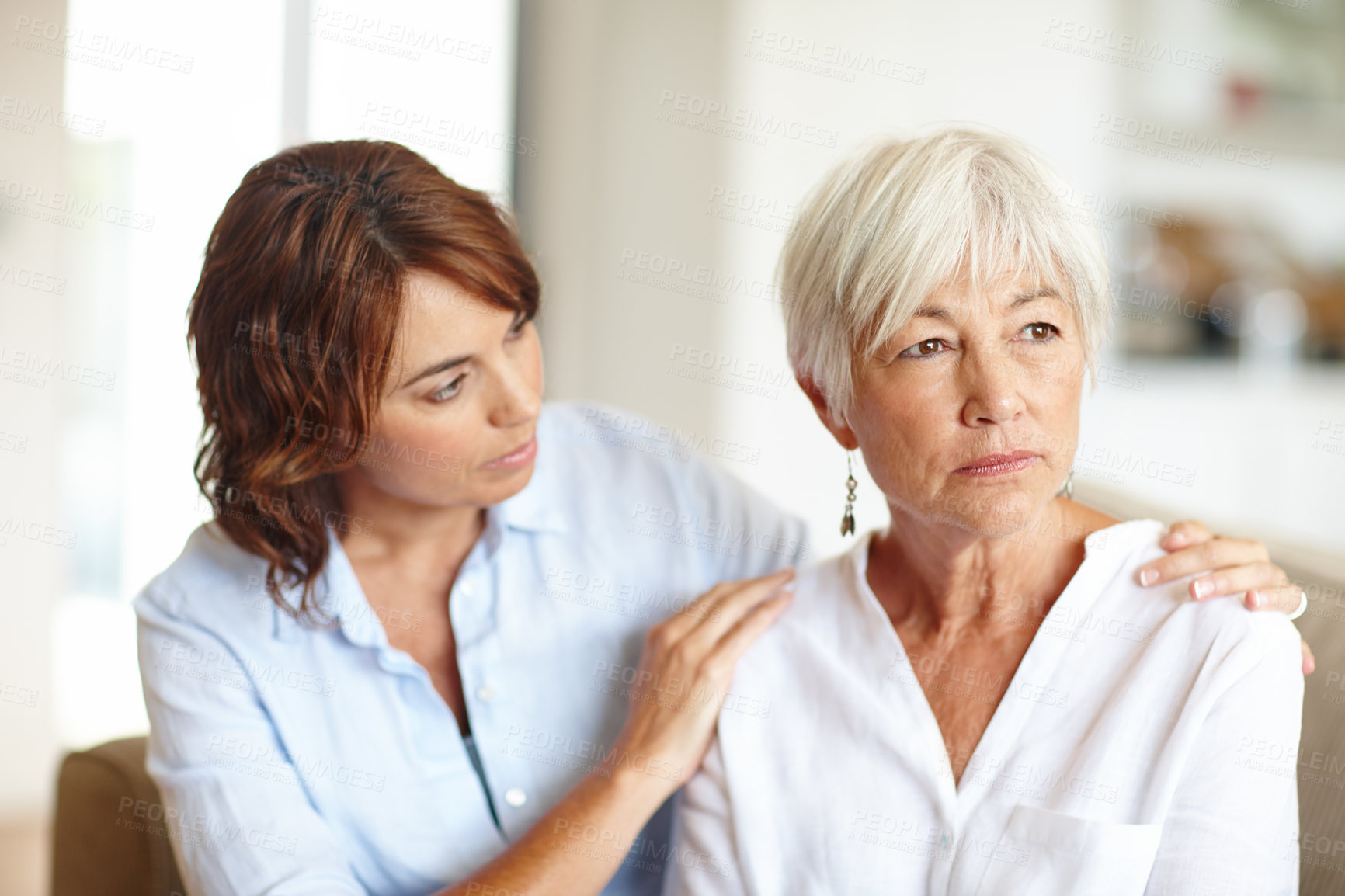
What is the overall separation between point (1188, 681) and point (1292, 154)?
164 inches

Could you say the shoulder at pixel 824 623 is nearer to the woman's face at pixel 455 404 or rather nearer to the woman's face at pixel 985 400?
the woman's face at pixel 985 400

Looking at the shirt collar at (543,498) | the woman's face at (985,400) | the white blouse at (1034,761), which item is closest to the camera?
the white blouse at (1034,761)

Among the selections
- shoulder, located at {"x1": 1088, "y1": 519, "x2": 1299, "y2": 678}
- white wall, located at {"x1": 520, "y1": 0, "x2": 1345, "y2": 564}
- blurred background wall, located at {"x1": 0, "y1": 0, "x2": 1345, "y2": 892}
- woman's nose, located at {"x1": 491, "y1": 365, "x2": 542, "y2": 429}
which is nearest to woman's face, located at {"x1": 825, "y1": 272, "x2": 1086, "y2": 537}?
shoulder, located at {"x1": 1088, "y1": 519, "x2": 1299, "y2": 678}

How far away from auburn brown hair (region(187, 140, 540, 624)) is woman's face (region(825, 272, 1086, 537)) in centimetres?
54

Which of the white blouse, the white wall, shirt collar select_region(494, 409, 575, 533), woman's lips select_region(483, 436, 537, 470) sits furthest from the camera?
the white wall

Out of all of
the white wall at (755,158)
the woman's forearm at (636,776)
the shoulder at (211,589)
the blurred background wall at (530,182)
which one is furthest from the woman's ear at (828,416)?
the white wall at (755,158)

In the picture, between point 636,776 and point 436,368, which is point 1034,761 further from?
point 436,368

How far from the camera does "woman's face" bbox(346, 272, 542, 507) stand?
1373mm

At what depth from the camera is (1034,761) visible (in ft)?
3.92

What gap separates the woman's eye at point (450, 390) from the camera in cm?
141

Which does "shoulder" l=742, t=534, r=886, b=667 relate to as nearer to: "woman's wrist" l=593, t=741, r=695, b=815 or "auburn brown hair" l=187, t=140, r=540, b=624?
"woman's wrist" l=593, t=741, r=695, b=815

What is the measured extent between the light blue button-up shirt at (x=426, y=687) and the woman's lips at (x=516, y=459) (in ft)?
0.57

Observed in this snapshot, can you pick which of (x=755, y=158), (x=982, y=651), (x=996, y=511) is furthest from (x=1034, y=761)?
(x=755, y=158)

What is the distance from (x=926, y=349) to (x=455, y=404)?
60 centimetres
